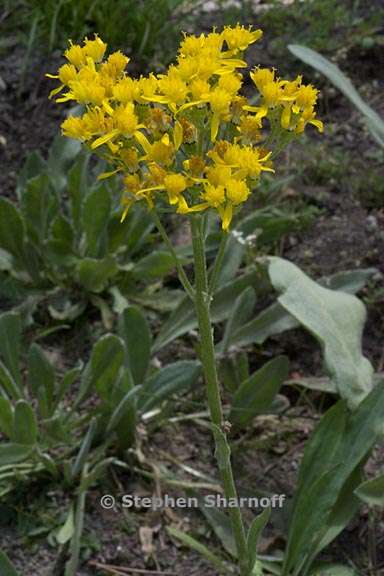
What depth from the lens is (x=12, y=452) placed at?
261 centimetres

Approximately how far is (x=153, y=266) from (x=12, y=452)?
902 millimetres

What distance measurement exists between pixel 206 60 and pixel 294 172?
205 cm

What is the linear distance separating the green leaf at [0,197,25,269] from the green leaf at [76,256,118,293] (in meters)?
0.22

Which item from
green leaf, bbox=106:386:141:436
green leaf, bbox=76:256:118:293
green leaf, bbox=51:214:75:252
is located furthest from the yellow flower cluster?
green leaf, bbox=51:214:75:252

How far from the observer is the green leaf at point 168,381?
2.71 m

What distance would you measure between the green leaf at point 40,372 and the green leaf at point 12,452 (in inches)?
7.6

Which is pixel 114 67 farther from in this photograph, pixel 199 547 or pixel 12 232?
pixel 12 232

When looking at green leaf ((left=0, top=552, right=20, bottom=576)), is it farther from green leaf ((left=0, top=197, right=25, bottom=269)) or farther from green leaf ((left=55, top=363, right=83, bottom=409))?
green leaf ((left=0, top=197, right=25, bottom=269))

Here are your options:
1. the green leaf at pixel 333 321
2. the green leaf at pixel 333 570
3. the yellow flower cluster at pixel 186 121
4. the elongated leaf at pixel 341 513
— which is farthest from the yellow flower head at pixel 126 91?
the green leaf at pixel 333 570

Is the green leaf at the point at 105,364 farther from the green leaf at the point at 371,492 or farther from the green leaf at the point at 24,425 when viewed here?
the green leaf at the point at 371,492

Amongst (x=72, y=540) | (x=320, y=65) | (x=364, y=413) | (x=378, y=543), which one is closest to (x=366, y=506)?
(x=378, y=543)

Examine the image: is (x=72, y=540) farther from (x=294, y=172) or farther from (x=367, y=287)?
(x=294, y=172)

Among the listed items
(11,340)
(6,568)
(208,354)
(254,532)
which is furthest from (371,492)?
(11,340)

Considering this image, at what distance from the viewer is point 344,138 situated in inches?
153
